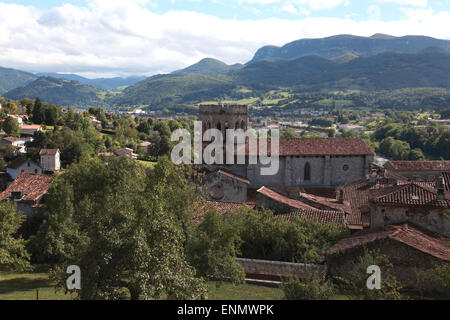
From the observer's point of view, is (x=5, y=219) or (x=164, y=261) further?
(x=5, y=219)

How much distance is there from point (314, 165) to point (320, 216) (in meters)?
17.3

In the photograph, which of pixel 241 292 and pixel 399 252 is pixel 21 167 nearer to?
pixel 241 292

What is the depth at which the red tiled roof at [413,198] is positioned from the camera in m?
26.3

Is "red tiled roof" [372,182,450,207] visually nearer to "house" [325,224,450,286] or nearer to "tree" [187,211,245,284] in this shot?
"house" [325,224,450,286]

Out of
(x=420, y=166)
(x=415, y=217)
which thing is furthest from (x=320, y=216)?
(x=420, y=166)

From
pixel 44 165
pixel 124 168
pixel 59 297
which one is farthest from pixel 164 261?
pixel 44 165

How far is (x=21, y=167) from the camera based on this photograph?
254 feet

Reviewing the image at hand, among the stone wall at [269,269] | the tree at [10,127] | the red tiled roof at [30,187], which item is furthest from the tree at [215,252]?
the tree at [10,127]

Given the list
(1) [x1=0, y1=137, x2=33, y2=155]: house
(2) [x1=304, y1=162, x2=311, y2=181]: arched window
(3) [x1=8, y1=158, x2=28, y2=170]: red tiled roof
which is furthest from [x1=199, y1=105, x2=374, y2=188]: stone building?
(1) [x1=0, y1=137, x2=33, y2=155]: house

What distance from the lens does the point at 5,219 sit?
29.6 m
